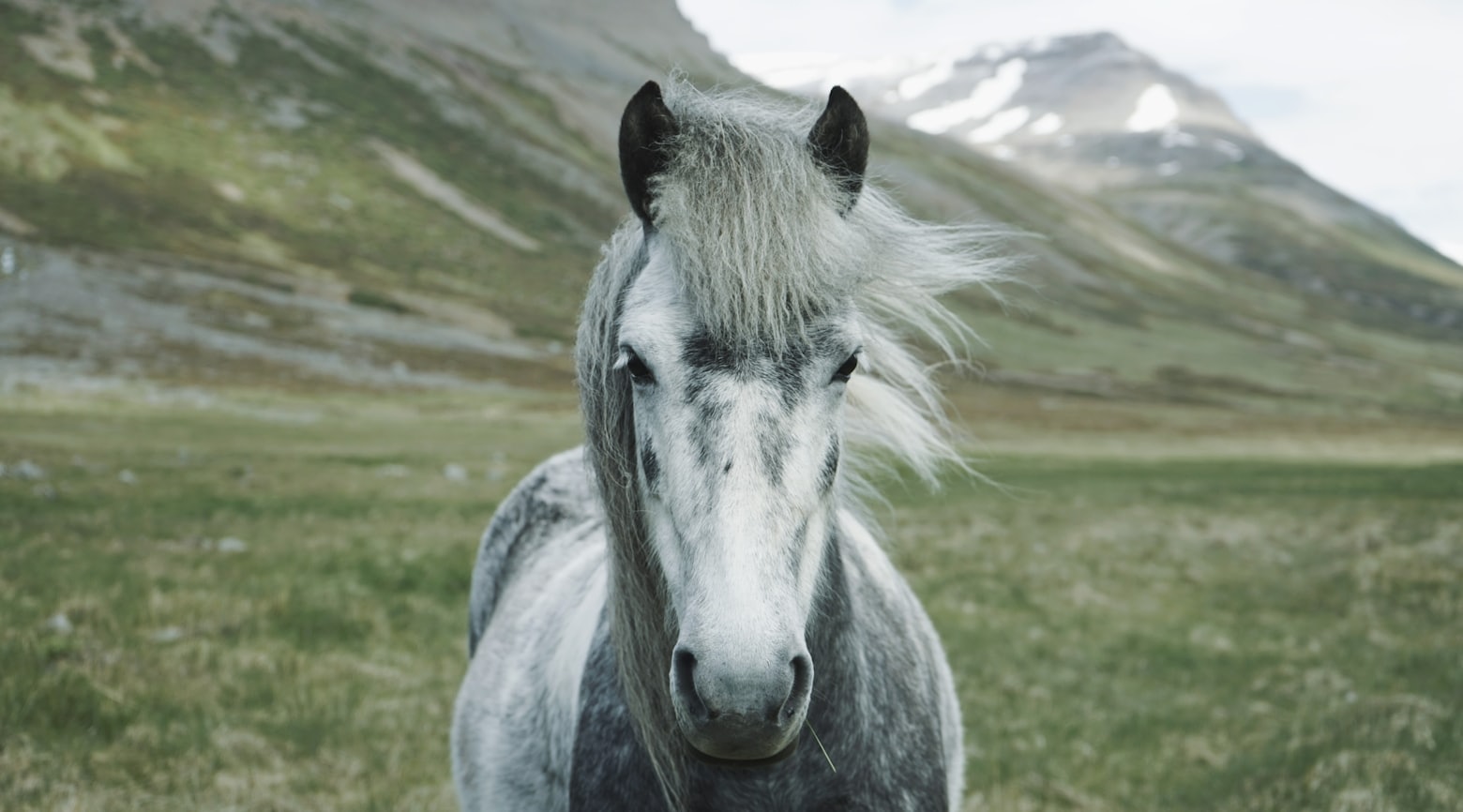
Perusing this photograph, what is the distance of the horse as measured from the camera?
2.77 m

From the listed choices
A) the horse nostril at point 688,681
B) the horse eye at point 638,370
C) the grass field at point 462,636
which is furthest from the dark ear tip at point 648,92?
the grass field at point 462,636

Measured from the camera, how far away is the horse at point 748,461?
2.77 metres

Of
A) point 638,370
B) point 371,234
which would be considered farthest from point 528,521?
point 371,234

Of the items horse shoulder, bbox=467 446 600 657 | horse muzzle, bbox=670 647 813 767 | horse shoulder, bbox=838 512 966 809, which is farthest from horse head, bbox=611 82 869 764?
horse shoulder, bbox=467 446 600 657

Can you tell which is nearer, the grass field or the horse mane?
the horse mane

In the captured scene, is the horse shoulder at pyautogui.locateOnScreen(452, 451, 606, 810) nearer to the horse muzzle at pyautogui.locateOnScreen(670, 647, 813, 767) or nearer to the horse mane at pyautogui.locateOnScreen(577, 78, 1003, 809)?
the horse mane at pyautogui.locateOnScreen(577, 78, 1003, 809)

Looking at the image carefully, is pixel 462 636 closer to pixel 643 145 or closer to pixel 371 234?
pixel 643 145

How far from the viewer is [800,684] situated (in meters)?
2.74

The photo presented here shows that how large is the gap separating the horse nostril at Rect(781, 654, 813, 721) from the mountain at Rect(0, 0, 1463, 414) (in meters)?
28.5

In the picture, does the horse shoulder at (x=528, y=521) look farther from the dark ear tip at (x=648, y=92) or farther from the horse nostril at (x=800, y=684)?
the horse nostril at (x=800, y=684)

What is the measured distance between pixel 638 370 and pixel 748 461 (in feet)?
1.70

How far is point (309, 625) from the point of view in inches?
398

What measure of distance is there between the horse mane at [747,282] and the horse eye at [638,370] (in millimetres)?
249

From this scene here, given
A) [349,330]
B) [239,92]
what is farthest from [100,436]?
[239,92]
